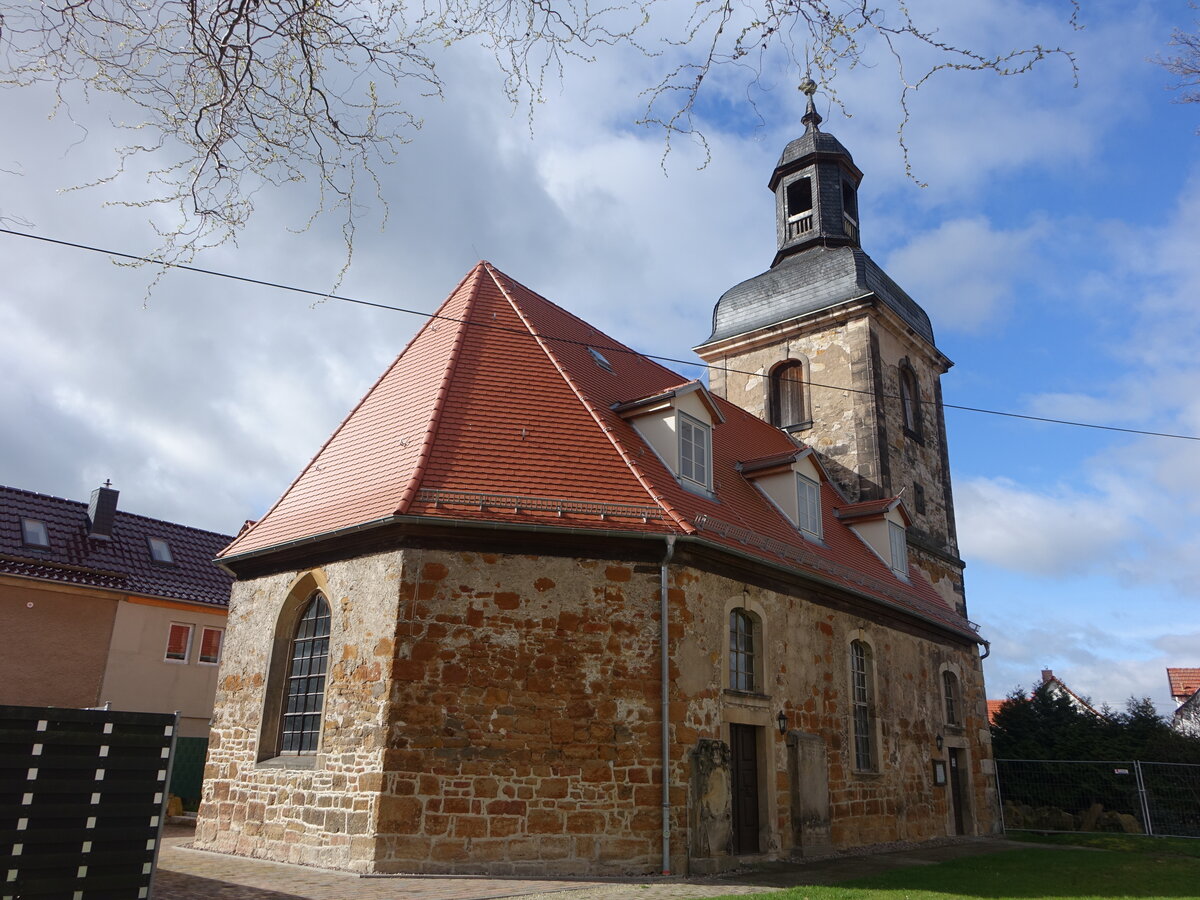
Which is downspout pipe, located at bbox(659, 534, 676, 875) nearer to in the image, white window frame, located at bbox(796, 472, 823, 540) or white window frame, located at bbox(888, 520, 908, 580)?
white window frame, located at bbox(796, 472, 823, 540)

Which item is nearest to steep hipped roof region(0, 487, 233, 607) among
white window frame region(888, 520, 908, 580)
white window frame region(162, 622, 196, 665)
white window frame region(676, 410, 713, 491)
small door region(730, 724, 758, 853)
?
white window frame region(162, 622, 196, 665)

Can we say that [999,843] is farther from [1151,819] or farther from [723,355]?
[723,355]

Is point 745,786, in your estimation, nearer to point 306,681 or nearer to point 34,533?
point 306,681

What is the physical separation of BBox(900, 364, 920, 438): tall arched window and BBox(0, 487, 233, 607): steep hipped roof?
16888mm

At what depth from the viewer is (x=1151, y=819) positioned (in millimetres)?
19547

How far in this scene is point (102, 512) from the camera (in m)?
21.2

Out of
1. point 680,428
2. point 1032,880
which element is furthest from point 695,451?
point 1032,880

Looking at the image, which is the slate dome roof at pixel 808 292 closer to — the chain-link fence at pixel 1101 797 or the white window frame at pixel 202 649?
the chain-link fence at pixel 1101 797

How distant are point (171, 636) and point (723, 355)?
48.6ft

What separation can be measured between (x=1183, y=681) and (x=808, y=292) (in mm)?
33759

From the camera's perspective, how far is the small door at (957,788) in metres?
17.5

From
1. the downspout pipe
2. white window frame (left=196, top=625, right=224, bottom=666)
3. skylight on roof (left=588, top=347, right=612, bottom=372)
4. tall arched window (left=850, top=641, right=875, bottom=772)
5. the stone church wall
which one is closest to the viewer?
the stone church wall

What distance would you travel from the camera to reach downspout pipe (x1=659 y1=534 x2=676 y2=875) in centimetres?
996

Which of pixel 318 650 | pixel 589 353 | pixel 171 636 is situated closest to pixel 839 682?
pixel 589 353
